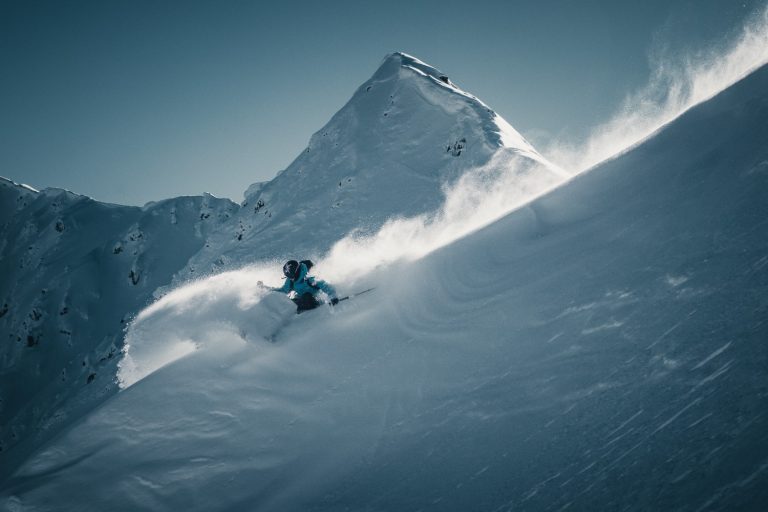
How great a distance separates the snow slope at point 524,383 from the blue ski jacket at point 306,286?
150 cm

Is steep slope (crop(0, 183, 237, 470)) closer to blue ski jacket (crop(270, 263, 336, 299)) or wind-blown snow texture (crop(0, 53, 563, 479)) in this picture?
wind-blown snow texture (crop(0, 53, 563, 479))

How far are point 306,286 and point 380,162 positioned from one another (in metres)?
12.5

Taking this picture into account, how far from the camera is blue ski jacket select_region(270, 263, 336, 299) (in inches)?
389

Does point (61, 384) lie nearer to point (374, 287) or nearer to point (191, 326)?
point (191, 326)

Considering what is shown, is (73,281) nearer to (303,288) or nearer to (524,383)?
(303,288)

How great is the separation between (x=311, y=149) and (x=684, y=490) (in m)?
25.5

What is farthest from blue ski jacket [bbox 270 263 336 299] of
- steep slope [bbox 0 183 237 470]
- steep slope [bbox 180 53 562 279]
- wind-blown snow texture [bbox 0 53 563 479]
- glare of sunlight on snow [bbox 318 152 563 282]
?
steep slope [bbox 0 183 237 470]

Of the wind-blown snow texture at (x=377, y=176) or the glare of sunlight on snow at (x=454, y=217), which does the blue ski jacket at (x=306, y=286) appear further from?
the wind-blown snow texture at (x=377, y=176)

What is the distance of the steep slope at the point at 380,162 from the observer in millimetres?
18047

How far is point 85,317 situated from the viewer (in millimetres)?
74938

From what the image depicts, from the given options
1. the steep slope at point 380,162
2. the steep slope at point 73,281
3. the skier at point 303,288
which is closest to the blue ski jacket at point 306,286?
the skier at point 303,288

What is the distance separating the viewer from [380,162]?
20984 millimetres

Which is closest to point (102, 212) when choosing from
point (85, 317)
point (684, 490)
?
point (85, 317)

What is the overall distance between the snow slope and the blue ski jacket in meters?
1.50
